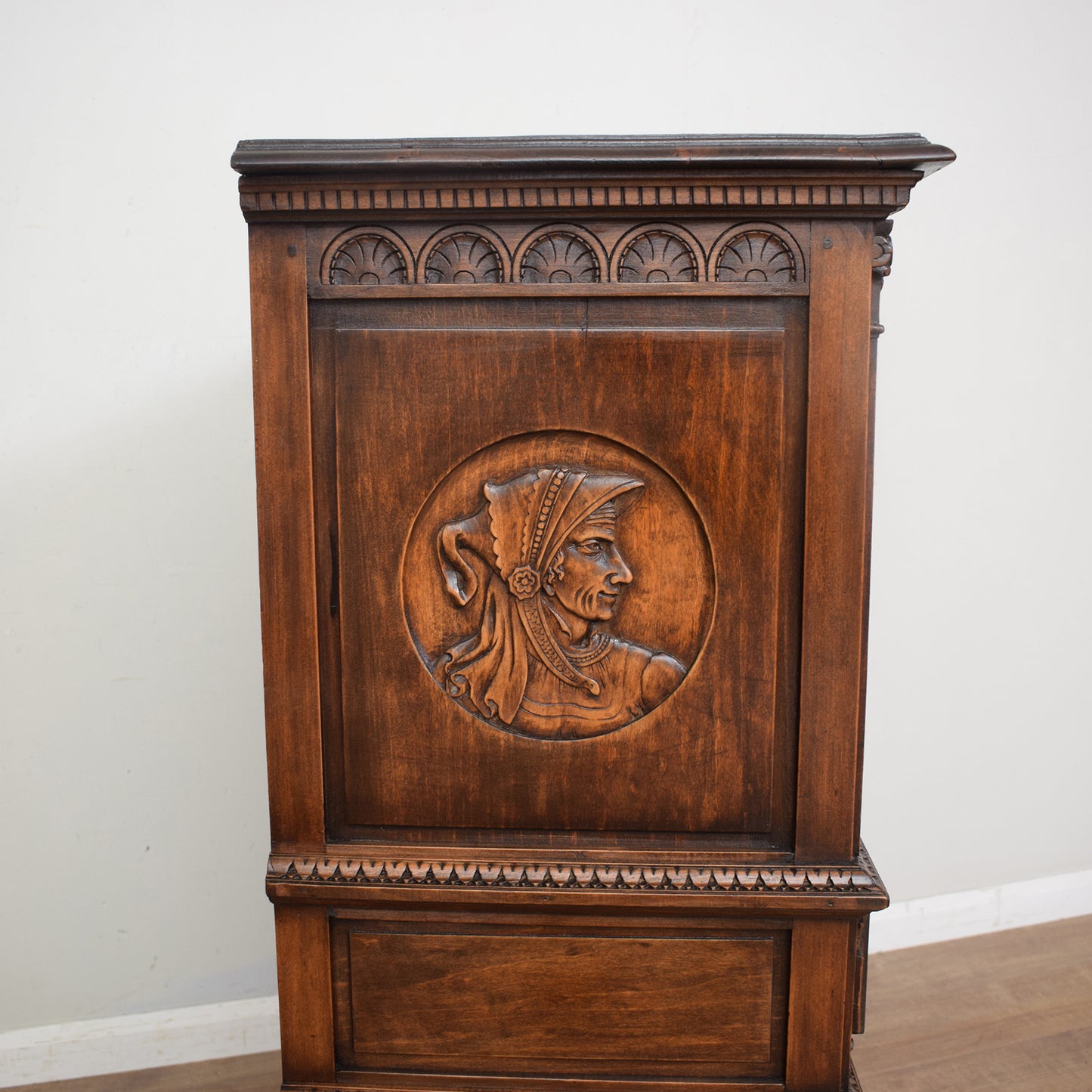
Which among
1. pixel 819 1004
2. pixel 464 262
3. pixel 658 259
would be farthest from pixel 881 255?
pixel 819 1004

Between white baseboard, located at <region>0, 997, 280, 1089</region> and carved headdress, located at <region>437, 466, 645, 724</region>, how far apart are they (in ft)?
3.85

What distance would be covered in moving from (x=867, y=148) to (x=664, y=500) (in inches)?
16.4

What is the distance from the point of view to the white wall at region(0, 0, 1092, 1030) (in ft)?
5.20

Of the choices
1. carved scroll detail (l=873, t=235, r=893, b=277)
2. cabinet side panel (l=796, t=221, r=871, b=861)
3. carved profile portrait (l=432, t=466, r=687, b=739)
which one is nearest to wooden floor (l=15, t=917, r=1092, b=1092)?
cabinet side panel (l=796, t=221, r=871, b=861)

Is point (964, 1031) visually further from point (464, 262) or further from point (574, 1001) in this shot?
point (464, 262)

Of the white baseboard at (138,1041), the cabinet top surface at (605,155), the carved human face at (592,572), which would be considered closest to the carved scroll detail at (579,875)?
the carved human face at (592,572)

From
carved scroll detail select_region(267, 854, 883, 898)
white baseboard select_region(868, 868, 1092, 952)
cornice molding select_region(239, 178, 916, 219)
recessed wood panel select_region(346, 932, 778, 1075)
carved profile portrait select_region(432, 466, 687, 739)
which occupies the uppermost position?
cornice molding select_region(239, 178, 916, 219)

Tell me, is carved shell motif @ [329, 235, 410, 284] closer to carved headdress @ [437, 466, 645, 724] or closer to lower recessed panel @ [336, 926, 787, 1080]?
carved headdress @ [437, 466, 645, 724]

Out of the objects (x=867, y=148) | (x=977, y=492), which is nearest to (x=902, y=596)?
(x=977, y=492)

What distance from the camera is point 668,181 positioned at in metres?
0.94

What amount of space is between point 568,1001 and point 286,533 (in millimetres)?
657

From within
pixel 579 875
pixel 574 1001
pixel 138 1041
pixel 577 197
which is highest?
pixel 577 197

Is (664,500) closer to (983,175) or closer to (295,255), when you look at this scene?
(295,255)

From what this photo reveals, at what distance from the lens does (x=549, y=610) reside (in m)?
1.03
